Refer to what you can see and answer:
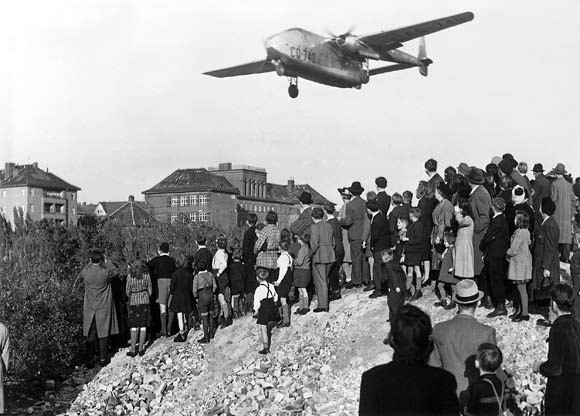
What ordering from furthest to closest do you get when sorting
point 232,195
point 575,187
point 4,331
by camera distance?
1. point 232,195
2. point 575,187
3. point 4,331

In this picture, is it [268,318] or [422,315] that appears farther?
[268,318]

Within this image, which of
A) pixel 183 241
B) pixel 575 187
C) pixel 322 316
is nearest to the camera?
pixel 575 187

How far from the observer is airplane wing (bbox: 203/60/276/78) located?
14.3m

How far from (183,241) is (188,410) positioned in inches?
1350

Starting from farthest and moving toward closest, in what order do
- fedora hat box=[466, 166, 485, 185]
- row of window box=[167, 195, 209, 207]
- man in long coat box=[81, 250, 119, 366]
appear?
row of window box=[167, 195, 209, 207], man in long coat box=[81, 250, 119, 366], fedora hat box=[466, 166, 485, 185]

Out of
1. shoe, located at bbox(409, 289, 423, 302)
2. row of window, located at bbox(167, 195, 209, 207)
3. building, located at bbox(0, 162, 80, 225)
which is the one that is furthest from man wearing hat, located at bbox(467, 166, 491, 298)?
building, located at bbox(0, 162, 80, 225)

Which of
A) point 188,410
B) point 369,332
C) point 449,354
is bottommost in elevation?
point 188,410

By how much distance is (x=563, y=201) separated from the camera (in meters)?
10.9

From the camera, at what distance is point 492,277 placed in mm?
10023

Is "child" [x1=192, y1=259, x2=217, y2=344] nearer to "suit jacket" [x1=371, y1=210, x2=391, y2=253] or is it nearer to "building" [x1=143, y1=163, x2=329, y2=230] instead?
"suit jacket" [x1=371, y1=210, x2=391, y2=253]

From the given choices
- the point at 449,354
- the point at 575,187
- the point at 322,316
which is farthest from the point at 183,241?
the point at 449,354

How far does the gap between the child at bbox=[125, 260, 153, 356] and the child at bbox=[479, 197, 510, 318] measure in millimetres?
6536

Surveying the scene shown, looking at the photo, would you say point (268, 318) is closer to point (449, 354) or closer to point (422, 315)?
point (449, 354)

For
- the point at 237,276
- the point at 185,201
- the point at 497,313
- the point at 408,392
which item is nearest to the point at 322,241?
the point at 237,276
